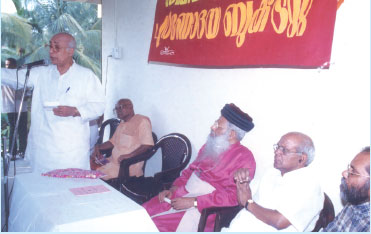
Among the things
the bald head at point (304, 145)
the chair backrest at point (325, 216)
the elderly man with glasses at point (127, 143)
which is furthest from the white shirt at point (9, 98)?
the chair backrest at point (325, 216)

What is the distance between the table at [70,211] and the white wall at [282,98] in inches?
50.4

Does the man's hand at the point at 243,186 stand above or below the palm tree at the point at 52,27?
below

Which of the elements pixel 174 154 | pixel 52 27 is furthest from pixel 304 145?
pixel 52 27

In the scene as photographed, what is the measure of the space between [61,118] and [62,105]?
17cm

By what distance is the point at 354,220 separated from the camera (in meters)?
1.91

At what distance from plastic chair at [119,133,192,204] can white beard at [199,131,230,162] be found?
1.85 feet

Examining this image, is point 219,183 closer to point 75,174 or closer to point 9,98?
point 75,174

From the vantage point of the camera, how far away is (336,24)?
2416 mm

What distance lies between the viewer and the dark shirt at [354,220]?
1.85 metres

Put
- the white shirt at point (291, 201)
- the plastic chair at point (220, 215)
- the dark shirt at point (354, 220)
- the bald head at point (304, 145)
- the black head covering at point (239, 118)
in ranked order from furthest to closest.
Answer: the black head covering at point (239, 118), the plastic chair at point (220, 215), the bald head at point (304, 145), the white shirt at point (291, 201), the dark shirt at point (354, 220)

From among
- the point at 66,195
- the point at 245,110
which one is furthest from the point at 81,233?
the point at 245,110

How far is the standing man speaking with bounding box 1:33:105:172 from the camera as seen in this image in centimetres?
341

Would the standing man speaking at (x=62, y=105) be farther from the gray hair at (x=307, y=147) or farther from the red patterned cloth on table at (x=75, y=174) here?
the gray hair at (x=307, y=147)

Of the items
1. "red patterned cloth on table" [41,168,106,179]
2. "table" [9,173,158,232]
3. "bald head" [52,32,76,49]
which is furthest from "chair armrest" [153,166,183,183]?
"bald head" [52,32,76,49]
